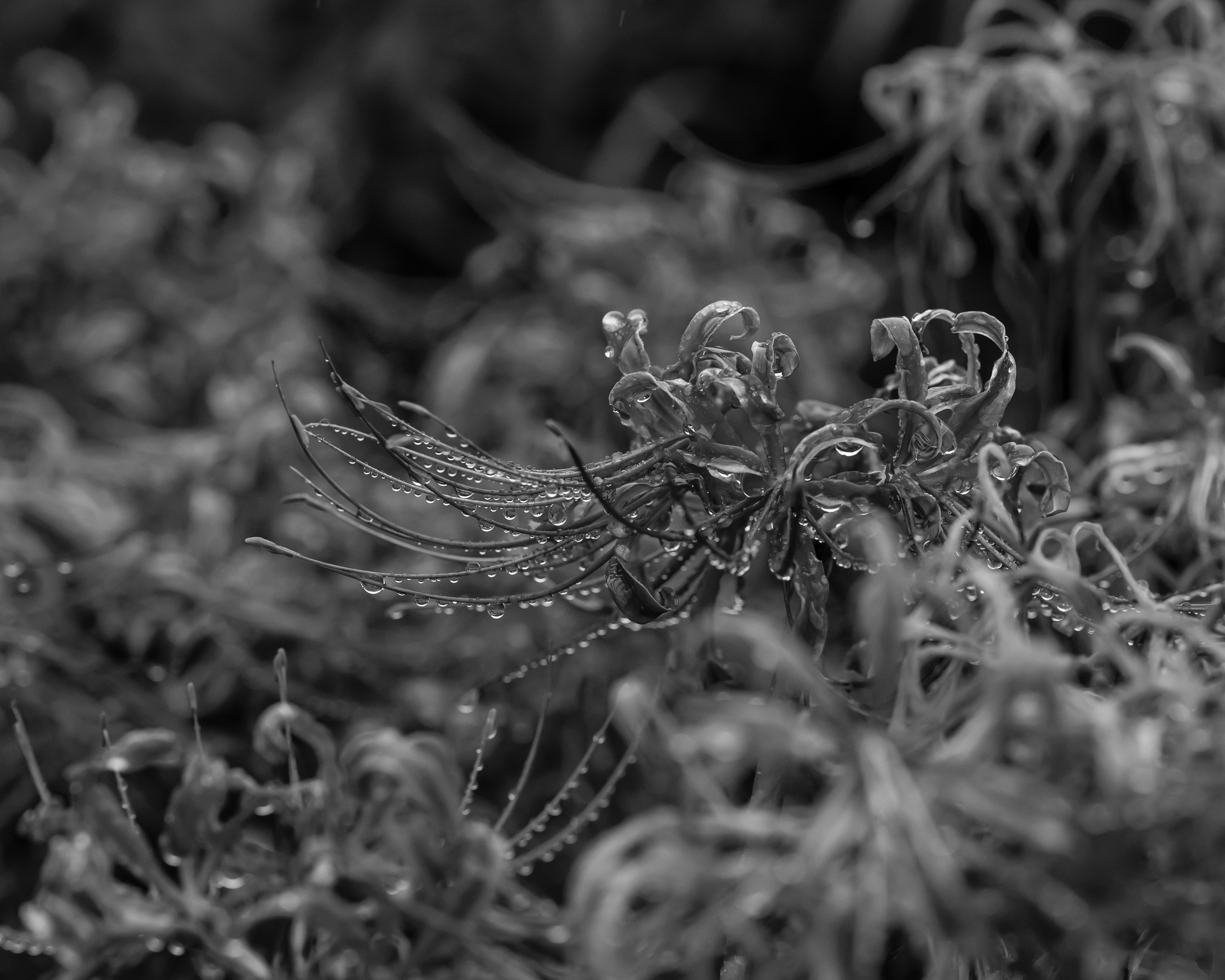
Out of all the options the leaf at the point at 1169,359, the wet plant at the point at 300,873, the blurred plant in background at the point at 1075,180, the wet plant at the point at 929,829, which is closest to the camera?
the wet plant at the point at 929,829

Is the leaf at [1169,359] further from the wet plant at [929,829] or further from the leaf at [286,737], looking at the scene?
the leaf at [286,737]

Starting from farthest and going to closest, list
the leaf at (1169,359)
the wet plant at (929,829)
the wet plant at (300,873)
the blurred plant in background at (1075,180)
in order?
the blurred plant in background at (1075,180) → the leaf at (1169,359) → the wet plant at (300,873) → the wet plant at (929,829)

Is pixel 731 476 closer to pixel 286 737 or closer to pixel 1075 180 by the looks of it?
pixel 286 737

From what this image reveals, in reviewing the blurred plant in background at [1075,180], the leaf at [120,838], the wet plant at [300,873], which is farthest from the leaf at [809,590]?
the blurred plant in background at [1075,180]

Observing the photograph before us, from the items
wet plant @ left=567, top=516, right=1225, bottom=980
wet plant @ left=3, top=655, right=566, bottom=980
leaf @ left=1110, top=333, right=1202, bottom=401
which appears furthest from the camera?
leaf @ left=1110, top=333, right=1202, bottom=401

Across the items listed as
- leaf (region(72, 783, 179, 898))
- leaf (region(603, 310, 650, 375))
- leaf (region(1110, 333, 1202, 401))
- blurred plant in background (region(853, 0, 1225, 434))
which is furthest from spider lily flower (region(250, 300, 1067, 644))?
blurred plant in background (region(853, 0, 1225, 434))

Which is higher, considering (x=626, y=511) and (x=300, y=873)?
(x=626, y=511)

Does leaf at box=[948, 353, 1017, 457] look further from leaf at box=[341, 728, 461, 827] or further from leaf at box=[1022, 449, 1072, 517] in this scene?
leaf at box=[341, 728, 461, 827]

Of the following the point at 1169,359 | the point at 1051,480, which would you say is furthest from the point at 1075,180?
the point at 1051,480
